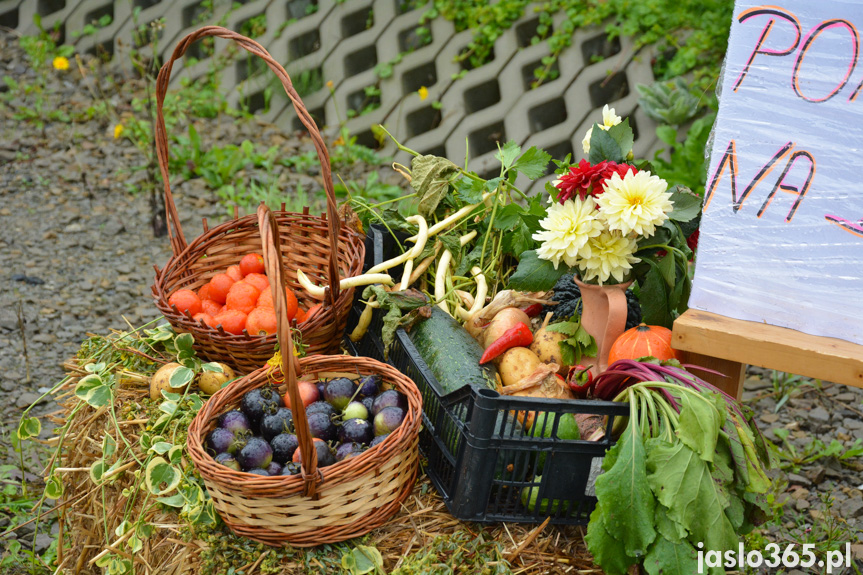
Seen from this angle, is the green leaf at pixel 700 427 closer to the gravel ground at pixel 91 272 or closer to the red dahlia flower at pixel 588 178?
the red dahlia flower at pixel 588 178

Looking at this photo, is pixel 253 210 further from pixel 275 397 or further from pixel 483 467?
pixel 483 467

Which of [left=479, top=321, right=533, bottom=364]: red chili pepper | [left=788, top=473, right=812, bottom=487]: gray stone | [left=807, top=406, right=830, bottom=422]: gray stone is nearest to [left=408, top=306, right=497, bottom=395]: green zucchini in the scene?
[left=479, top=321, right=533, bottom=364]: red chili pepper

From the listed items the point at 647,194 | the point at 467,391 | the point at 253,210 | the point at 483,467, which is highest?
the point at 647,194

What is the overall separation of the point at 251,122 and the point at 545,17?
186 centimetres

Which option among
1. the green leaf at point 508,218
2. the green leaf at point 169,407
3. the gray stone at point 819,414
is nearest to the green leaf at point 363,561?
the green leaf at point 169,407

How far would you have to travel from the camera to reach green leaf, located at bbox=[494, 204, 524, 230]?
208cm

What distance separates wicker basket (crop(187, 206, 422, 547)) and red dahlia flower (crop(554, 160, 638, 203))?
57 centimetres

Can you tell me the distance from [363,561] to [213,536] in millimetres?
336

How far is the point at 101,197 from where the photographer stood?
410 cm

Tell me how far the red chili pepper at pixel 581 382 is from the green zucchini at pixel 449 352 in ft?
0.62

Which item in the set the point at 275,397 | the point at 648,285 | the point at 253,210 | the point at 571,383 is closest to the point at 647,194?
the point at 648,285

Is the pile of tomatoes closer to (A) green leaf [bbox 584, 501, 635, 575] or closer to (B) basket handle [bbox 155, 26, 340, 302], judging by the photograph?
(B) basket handle [bbox 155, 26, 340, 302]

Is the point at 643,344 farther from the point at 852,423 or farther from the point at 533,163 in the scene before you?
the point at 852,423

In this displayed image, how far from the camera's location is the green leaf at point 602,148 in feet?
5.79
